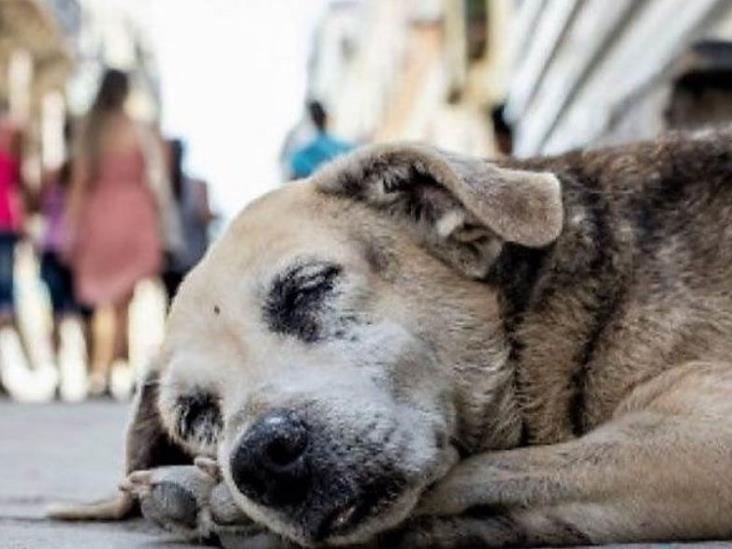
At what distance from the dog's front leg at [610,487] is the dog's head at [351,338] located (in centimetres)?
11

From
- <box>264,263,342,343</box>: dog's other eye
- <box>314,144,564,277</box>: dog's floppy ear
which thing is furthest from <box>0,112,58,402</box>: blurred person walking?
<box>264,263,342,343</box>: dog's other eye

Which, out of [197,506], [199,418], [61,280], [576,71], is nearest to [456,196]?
[199,418]

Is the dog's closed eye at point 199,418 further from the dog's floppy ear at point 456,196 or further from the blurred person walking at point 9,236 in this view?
the blurred person walking at point 9,236

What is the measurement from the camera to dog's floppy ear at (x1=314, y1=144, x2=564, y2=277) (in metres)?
4.04

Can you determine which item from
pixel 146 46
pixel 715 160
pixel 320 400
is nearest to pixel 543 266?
pixel 715 160

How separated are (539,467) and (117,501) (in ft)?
4.71

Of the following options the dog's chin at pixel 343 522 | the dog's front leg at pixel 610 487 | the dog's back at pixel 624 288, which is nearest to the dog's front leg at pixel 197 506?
the dog's chin at pixel 343 522

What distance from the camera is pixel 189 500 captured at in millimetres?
3900

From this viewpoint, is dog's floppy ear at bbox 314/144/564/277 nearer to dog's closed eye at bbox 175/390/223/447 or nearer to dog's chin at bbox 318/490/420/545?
dog's closed eye at bbox 175/390/223/447

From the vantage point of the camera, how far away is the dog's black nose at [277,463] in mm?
3512

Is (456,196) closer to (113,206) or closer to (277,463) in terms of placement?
(277,463)

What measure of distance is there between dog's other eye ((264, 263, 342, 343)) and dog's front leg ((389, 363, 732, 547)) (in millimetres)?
530

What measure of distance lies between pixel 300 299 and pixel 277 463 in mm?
603

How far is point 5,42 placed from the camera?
39.3 m
